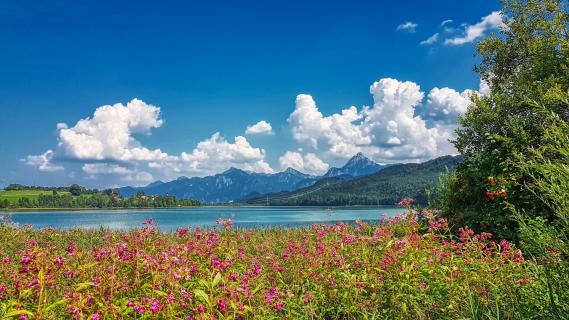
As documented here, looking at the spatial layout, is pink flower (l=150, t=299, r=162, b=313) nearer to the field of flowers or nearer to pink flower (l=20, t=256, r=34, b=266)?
the field of flowers

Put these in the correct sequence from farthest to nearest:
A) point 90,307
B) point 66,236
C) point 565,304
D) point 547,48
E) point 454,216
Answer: point 66,236
point 547,48
point 454,216
point 90,307
point 565,304

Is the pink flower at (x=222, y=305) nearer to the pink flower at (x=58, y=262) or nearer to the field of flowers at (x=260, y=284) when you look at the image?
the field of flowers at (x=260, y=284)

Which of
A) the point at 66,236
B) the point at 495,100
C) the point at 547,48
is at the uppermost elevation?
the point at 547,48

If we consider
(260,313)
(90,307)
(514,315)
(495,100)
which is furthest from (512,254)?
(495,100)

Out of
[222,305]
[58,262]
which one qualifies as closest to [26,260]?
[58,262]

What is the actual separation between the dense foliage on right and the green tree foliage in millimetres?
30

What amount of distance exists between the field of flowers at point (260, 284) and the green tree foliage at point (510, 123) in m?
1.58

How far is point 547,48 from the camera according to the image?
17984 millimetres

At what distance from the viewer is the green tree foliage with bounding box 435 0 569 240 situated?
11853 mm

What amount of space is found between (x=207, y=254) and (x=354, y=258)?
100 inches

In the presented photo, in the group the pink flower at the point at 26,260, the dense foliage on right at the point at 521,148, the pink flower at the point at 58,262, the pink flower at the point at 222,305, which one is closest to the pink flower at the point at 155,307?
the pink flower at the point at 222,305

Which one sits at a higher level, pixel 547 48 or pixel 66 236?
pixel 547 48

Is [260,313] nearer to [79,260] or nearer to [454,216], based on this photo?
[79,260]

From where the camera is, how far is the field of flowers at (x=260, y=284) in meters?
4.48
